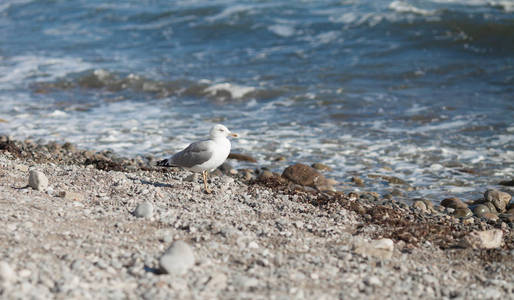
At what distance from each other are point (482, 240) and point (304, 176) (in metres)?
3.15

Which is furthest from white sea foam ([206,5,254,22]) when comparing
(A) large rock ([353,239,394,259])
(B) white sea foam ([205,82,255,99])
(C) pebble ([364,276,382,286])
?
(C) pebble ([364,276,382,286])

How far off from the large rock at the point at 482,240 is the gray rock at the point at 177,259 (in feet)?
8.51

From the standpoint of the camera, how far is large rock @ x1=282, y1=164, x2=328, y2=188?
26.6ft

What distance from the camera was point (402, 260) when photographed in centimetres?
485

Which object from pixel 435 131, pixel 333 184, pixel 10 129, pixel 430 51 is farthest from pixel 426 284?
pixel 430 51

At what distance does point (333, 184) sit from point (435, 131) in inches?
135

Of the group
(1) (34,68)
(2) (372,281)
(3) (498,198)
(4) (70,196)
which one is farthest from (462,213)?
(1) (34,68)

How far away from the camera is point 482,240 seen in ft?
17.6

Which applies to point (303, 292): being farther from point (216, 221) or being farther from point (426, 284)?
point (216, 221)

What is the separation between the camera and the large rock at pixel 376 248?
4824 millimetres

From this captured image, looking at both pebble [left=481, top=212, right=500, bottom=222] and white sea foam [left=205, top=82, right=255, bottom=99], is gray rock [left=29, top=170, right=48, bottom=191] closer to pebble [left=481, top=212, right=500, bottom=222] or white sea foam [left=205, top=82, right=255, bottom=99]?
pebble [left=481, top=212, right=500, bottom=222]

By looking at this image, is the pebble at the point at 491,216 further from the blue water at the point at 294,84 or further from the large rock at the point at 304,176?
the large rock at the point at 304,176

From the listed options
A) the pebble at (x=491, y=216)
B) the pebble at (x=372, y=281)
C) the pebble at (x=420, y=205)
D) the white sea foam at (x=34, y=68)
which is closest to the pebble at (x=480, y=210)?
the pebble at (x=491, y=216)

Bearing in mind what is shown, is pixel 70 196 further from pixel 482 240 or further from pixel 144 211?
pixel 482 240
